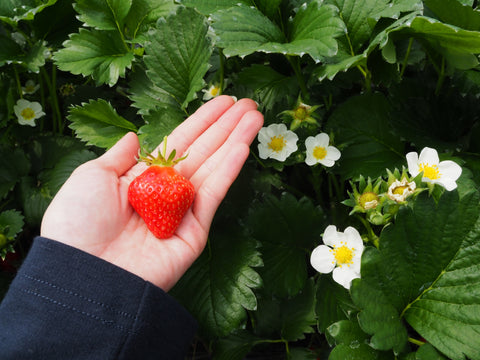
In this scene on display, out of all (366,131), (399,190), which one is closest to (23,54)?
(366,131)

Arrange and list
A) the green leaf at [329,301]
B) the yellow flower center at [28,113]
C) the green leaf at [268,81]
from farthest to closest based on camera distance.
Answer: the yellow flower center at [28,113] < the green leaf at [268,81] < the green leaf at [329,301]

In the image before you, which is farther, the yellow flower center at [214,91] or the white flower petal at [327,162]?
the yellow flower center at [214,91]

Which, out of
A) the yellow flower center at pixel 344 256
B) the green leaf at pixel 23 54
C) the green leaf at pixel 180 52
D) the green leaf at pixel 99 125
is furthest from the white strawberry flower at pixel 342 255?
the green leaf at pixel 23 54

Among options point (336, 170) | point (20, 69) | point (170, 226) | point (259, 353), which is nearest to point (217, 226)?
point (170, 226)

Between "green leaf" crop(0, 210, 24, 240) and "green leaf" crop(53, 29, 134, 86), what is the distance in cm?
42

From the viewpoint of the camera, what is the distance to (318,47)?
85 centimetres

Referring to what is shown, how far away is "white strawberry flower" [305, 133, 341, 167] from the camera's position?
1001 mm

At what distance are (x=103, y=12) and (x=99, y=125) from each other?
0.28 meters

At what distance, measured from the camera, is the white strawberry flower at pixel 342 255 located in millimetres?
868

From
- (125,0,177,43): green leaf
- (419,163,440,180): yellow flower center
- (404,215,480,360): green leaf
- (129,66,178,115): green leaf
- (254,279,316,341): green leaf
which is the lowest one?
(254,279,316,341): green leaf

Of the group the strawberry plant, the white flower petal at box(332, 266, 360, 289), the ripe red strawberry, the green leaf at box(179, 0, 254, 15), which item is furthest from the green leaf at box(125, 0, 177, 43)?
the white flower petal at box(332, 266, 360, 289)

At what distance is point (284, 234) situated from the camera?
3.58 feet

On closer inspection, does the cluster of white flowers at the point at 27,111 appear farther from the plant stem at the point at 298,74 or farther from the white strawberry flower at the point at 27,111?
the plant stem at the point at 298,74

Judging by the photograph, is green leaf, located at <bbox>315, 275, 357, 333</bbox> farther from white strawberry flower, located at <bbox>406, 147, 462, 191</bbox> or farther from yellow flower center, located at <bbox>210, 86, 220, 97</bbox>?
yellow flower center, located at <bbox>210, 86, 220, 97</bbox>
